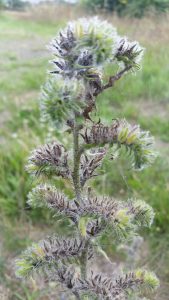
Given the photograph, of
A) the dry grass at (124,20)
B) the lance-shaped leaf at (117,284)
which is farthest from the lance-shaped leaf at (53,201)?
the dry grass at (124,20)

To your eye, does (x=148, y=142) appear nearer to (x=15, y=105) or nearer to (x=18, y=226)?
(x=18, y=226)

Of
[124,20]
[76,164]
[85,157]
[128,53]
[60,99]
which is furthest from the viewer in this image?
[124,20]

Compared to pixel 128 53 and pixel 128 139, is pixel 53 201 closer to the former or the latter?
pixel 128 139

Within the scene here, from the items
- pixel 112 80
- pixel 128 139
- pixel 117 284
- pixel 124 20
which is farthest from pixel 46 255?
pixel 124 20

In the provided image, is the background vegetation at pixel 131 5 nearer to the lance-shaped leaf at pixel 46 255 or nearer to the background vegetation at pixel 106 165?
the background vegetation at pixel 106 165

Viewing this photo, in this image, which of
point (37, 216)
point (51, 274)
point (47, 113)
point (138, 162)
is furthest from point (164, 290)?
point (47, 113)

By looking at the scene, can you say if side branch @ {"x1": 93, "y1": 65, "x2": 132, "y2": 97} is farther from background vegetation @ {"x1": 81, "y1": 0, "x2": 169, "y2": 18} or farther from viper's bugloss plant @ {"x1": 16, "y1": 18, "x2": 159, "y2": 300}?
background vegetation @ {"x1": 81, "y1": 0, "x2": 169, "y2": 18}
